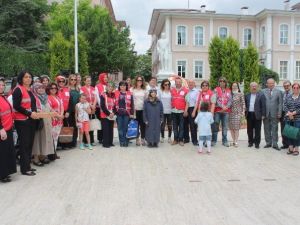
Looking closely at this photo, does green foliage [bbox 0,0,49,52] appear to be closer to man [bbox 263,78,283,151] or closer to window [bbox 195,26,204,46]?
window [bbox 195,26,204,46]

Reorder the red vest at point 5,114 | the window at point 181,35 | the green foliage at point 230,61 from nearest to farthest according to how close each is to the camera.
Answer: the red vest at point 5,114, the green foliage at point 230,61, the window at point 181,35

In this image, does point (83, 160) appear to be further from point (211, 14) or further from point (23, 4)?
point (211, 14)

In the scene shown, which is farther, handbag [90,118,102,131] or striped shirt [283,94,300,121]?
handbag [90,118,102,131]

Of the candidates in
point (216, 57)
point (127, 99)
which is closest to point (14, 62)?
point (127, 99)

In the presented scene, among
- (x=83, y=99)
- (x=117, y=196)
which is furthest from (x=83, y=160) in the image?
(x=117, y=196)

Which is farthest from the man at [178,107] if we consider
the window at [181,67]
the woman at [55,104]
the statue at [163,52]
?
the window at [181,67]

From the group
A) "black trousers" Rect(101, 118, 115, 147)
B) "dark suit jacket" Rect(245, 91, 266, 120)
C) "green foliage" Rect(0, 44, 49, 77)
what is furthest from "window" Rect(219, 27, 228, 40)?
"black trousers" Rect(101, 118, 115, 147)

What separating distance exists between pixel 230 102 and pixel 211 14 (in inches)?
1433

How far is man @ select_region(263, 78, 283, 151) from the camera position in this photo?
1059 cm

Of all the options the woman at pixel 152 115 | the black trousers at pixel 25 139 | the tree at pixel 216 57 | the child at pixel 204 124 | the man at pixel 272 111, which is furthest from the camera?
the tree at pixel 216 57

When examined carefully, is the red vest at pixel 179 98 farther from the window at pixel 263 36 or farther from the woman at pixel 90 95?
the window at pixel 263 36

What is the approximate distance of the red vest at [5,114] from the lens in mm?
7037

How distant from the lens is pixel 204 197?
6273mm

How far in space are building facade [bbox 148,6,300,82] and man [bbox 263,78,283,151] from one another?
112 feet
